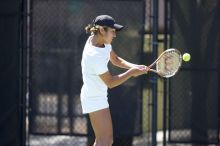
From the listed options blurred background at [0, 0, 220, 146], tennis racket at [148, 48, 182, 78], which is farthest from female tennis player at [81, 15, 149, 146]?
blurred background at [0, 0, 220, 146]

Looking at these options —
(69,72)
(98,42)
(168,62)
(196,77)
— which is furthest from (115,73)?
(98,42)

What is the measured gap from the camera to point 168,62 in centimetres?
669

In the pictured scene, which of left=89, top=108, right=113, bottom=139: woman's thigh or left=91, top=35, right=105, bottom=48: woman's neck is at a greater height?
left=91, top=35, right=105, bottom=48: woman's neck

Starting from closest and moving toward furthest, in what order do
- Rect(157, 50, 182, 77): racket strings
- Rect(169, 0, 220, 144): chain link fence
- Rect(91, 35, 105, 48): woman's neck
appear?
Rect(91, 35, 105, 48): woman's neck < Rect(157, 50, 182, 77): racket strings < Rect(169, 0, 220, 144): chain link fence

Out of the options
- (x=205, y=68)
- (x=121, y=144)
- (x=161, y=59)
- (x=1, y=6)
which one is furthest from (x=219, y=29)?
(x=1, y=6)

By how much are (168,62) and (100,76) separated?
38.3 inches

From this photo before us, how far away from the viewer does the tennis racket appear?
6637 mm

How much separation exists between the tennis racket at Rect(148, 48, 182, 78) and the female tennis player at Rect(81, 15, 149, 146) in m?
0.57

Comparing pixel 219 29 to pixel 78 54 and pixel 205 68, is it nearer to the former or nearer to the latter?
pixel 205 68

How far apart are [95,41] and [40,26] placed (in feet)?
6.49

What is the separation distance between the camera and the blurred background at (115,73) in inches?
303

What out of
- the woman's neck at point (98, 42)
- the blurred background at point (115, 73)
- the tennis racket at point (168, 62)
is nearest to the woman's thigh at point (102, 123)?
the woman's neck at point (98, 42)

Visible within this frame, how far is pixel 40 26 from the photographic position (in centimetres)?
795

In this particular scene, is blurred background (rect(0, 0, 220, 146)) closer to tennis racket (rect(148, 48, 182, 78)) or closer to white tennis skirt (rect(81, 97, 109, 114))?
tennis racket (rect(148, 48, 182, 78))
